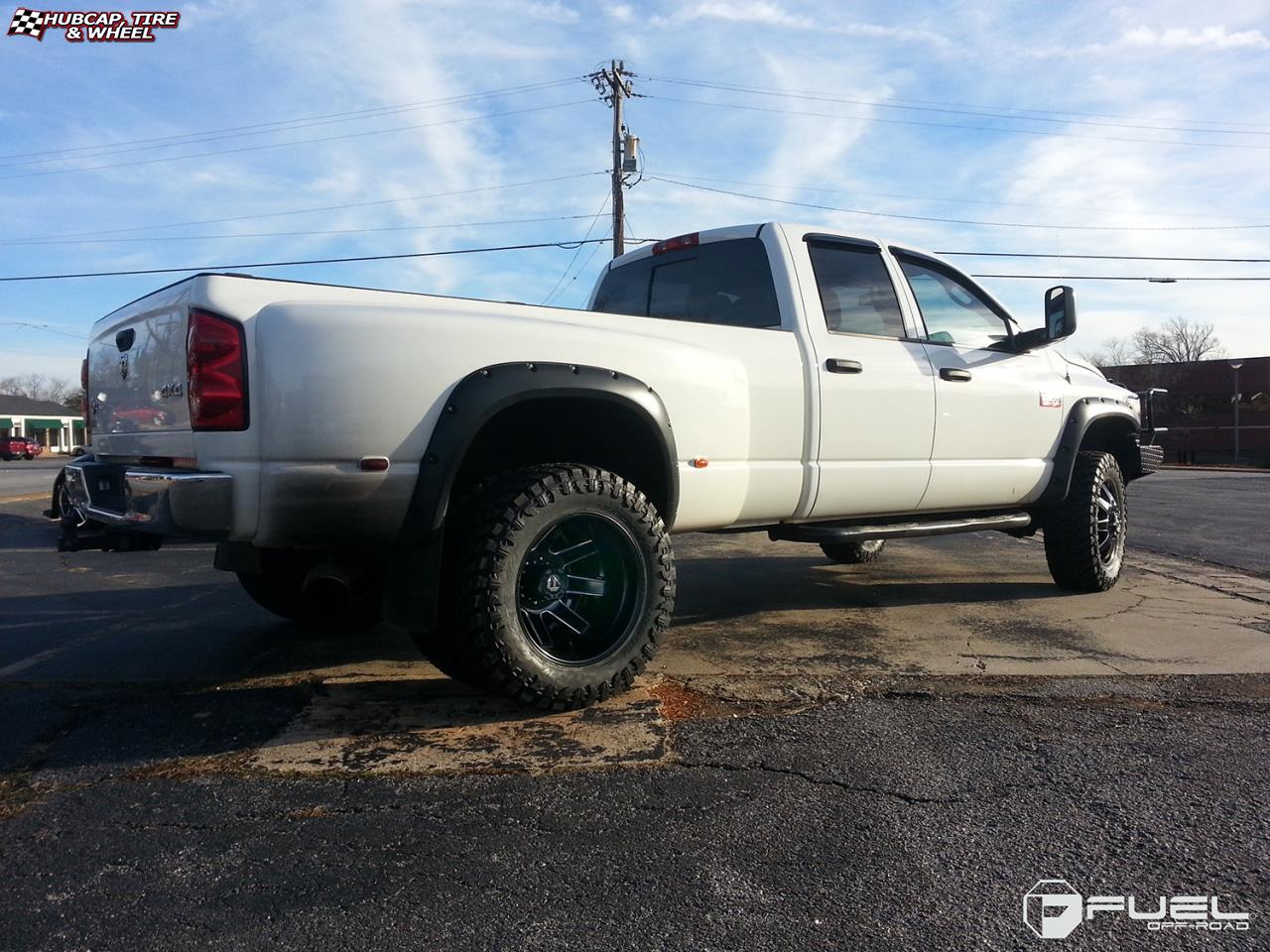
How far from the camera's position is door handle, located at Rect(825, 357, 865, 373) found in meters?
4.14

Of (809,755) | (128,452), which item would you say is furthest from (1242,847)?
(128,452)

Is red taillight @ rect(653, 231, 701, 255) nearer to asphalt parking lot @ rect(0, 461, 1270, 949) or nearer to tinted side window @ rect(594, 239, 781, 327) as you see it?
tinted side window @ rect(594, 239, 781, 327)

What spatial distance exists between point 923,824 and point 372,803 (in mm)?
1531

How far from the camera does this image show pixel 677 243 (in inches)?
190

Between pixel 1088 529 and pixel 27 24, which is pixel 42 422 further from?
pixel 1088 529

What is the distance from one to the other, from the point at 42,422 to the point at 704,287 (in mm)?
85875

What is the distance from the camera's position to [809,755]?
9.36 ft

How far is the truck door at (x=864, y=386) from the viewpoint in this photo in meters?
4.21

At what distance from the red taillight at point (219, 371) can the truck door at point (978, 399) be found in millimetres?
3396

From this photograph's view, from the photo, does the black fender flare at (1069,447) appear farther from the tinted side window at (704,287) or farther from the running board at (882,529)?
the tinted side window at (704,287)

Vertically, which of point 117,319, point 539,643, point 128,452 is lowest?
point 539,643

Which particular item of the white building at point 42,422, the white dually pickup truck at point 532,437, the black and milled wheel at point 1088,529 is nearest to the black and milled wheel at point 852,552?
the black and milled wheel at point 1088,529

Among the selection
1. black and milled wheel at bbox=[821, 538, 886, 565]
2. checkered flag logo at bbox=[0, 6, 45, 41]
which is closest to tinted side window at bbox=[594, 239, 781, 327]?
black and milled wheel at bbox=[821, 538, 886, 565]

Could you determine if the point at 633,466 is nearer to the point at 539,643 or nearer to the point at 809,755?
the point at 539,643
